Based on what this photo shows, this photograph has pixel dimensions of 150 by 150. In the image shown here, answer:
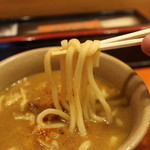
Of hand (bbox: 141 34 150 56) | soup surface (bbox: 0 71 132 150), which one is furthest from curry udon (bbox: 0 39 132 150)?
hand (bbox: 141 34 150 56)

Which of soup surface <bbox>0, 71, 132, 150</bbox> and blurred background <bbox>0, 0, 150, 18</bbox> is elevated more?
blurred background <bbox>0, 0, 150, 18</bbox>

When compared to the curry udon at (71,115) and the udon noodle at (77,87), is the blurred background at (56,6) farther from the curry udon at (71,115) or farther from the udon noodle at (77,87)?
the udon noodle at (77,87)

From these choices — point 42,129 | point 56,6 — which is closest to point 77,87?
point 42,129

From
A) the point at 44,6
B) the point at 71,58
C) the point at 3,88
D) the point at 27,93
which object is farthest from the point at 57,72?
the point at 44,6

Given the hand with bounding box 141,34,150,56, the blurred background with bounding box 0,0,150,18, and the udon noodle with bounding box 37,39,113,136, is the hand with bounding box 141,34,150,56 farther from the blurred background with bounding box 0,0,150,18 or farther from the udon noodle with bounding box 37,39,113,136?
the blurred background with bounding box 0,0,150,18

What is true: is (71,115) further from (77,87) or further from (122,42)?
(122,42)

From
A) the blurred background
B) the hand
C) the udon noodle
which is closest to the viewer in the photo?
the hand
